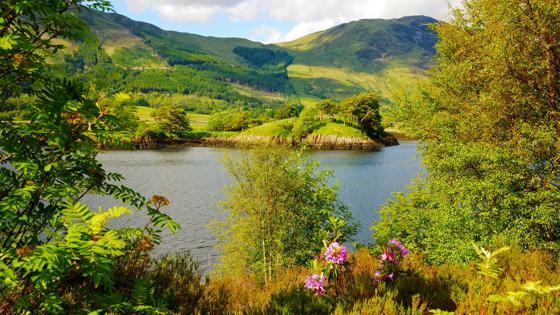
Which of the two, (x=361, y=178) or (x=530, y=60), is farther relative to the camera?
(x=361, y=178)

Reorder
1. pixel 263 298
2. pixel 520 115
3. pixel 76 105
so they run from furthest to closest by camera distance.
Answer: pixel 520 115 → pixel 263 298 → pixel 76 105

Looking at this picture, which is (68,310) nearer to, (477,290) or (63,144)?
(63,144)

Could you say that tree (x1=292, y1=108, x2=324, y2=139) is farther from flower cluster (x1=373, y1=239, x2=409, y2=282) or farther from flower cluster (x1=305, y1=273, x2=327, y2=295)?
flower cluster (x1=305, y1=273, x2=327, y2=295)

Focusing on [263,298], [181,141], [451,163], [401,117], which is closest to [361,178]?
[401,117]

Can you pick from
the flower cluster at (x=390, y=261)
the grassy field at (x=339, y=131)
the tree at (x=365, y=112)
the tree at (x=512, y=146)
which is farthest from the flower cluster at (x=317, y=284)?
the tree at (x=365, y=112)

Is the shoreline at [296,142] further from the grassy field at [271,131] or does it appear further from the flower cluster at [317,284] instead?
the flower cluster at [317,284]

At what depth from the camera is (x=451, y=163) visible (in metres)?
18.0

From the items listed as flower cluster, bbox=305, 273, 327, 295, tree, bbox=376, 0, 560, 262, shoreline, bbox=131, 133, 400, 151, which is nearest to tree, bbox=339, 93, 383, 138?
shoreline, bbox=131, 133, 400, 151

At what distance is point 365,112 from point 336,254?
137 m

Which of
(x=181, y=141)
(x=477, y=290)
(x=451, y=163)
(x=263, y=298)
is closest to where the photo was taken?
(x=477, y=290)

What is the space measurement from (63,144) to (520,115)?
59.3 feet

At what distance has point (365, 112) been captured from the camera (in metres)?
138

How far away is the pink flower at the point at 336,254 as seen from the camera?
5973 millimetres

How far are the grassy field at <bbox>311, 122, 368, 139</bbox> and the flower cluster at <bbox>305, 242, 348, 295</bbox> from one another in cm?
12342
